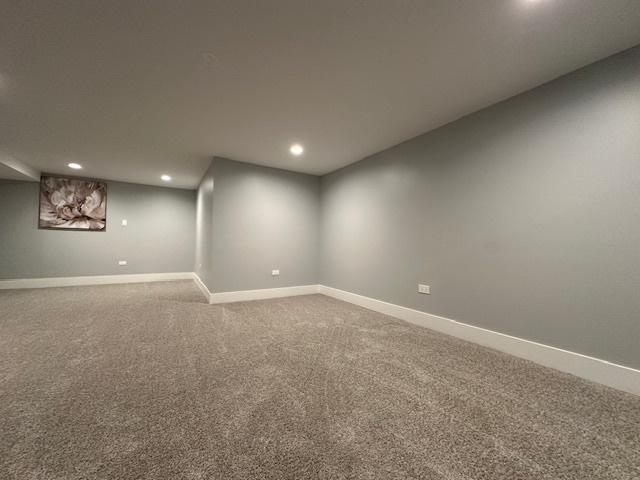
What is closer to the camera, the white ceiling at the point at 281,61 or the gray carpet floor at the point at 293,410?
the gray carpet floor at the point at 293,410

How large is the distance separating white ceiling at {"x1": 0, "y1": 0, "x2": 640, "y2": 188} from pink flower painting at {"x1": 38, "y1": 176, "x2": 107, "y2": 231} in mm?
2659

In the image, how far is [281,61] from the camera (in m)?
1.94

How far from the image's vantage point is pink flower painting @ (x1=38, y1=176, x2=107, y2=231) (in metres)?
5.29

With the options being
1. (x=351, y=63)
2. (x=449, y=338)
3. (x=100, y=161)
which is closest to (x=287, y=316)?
(x=449, y=338)

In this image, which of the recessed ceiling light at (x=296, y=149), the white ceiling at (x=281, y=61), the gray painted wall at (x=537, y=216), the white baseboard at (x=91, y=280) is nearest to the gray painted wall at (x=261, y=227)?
the recessed ceiling light at (x=296, y=149)

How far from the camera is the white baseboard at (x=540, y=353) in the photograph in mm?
1774

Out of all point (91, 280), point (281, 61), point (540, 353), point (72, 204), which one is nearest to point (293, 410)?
point (540, 353)

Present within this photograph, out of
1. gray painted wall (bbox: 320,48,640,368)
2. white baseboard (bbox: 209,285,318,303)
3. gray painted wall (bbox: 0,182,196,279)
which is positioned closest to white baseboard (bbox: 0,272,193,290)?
gray painted wall (bbox: 0,182,196,279)

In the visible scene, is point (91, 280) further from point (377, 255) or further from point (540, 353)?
point (540, 353)

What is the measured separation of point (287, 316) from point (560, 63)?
379cm

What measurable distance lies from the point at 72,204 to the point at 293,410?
279 inches

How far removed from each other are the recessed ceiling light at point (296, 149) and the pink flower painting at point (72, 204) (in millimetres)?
5145

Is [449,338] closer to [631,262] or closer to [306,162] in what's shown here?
[631,262]

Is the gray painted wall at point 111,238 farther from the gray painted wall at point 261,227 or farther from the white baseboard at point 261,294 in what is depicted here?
the white baseboard at point 261,294
